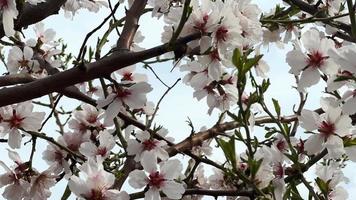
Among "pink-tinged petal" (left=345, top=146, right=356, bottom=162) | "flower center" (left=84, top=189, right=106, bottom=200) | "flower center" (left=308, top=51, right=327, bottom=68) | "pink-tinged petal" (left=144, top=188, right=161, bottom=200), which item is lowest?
"flower center" (left=84, top=189, right=106, bottom=200)

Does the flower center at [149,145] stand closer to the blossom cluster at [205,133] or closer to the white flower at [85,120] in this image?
the blossom cluster at [205,133]

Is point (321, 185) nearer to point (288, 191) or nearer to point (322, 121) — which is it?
point (288, 191)

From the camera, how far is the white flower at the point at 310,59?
6.27ft

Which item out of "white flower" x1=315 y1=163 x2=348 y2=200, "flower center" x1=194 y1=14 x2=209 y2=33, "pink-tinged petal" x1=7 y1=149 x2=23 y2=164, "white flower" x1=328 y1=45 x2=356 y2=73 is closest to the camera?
"white flower" x1=328 y1=45 x2=356 y2=73

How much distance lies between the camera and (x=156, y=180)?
6.20ft

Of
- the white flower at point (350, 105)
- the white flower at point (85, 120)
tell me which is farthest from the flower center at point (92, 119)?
the white flower at point (350, 105)

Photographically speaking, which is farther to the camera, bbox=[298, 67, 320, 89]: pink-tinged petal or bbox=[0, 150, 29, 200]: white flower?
bbox=[0, 150, 29, 200]: white flower

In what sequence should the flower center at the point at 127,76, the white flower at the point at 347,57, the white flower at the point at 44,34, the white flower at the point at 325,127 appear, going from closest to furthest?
the white flower at the point at 347,57 < the white flower at the point at 325,127 < the flower center at the point at 127,76 < the white flower at the point at 44,34

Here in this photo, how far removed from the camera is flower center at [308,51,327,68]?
190 cm

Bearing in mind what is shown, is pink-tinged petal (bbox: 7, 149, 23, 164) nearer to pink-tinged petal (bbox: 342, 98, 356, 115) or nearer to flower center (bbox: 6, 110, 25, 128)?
flower center (bbox: 6, 110, 25, 128)

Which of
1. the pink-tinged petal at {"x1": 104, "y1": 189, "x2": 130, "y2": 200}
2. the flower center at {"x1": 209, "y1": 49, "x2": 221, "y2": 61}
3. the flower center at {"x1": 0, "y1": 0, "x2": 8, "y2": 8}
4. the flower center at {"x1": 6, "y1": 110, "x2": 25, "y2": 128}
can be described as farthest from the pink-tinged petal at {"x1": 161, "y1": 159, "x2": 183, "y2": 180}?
the flower center at {"x1": 0, "y1": 0, "x2": 8, "y2": 8}

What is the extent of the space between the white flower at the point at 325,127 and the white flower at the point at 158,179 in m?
0.40

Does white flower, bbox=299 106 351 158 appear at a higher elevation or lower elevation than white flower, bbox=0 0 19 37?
lower

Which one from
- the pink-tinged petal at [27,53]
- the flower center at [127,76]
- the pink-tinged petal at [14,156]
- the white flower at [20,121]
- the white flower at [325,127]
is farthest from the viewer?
the pink-tinged petal at [27,53]
